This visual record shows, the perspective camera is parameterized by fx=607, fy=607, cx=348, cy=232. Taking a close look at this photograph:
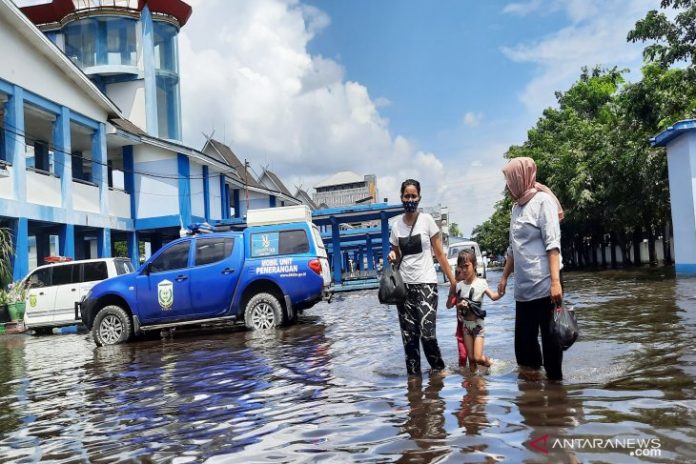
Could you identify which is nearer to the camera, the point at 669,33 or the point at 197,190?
the point at 669,33

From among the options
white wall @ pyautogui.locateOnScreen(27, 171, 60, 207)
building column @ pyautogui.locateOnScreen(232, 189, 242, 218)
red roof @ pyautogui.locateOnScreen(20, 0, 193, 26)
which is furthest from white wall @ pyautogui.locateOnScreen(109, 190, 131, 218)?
red roof @ pyautogui.locateOnScreen(20, 0, 193, 26)

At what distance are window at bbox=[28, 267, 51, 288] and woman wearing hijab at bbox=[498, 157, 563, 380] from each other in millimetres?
14697

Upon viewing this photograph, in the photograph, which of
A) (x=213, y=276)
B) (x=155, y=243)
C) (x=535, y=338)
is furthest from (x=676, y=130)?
(x=155, y=243)

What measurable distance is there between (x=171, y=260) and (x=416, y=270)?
6.98 metres

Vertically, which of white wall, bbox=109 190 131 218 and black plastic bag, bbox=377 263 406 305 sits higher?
white wall, bbox=109 190 131 218

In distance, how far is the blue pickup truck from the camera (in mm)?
11227

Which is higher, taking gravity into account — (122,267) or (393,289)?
(122,267)

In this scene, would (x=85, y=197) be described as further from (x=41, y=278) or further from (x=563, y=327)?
(x=563, y=327)

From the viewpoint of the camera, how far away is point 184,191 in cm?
2780

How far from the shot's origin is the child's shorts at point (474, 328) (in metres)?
5.89

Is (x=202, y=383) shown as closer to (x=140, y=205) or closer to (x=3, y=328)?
(x=3, y=328)

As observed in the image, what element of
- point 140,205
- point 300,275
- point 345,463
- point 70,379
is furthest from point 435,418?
point 140,205

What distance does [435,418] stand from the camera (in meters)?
4.21

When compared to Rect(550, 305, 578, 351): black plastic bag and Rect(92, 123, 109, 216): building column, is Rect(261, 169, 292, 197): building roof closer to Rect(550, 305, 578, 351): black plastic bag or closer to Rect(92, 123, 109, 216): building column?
Rect(92, 123, 109, 216): building column
